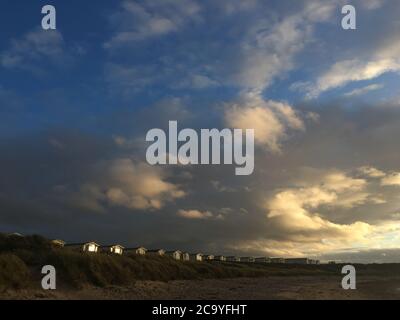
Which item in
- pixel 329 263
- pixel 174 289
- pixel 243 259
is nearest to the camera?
pixel 174 289

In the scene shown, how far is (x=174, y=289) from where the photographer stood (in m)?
46.9

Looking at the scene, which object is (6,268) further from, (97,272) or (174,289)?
(174,289)

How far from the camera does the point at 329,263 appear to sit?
183375 mm

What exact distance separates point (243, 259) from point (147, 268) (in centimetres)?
12097
